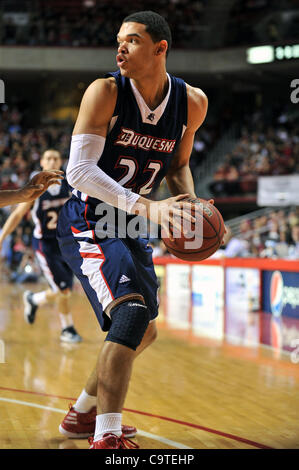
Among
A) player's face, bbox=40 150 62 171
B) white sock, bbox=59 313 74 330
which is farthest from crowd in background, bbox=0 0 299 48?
white sock, bbox=59 313 74 330

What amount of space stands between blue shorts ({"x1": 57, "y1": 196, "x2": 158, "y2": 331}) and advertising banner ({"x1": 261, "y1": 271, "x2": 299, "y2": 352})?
4796mm

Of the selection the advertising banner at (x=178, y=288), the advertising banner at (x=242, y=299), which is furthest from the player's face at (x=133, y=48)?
the advertising banner at (x=178, y=288)

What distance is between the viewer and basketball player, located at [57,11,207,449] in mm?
2832

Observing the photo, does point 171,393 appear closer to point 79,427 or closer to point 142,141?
point 79,427

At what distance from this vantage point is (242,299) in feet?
35.4

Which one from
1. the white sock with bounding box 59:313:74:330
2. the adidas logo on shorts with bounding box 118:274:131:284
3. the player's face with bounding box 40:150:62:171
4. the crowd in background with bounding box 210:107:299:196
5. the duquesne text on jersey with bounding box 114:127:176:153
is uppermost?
the crowd in background with bounding box 210:107:299:196

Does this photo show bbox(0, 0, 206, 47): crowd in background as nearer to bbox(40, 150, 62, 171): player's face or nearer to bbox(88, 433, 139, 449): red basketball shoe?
bbox(40, 150, 62, 171): player's face

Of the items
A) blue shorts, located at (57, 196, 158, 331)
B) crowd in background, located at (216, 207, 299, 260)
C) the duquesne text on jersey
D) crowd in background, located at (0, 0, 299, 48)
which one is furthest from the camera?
crowd in background, located at (0, 0, 299, 48)

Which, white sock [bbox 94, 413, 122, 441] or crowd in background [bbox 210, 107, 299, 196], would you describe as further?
crowd in background [bbox 210, 107, 299, 196]

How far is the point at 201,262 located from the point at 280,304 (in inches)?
76.2

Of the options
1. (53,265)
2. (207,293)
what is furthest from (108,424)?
(207,293)

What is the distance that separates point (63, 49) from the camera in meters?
22.5

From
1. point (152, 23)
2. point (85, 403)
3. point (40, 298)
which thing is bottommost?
point (85, 403)

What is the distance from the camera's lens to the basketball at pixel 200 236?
288 centimetres
